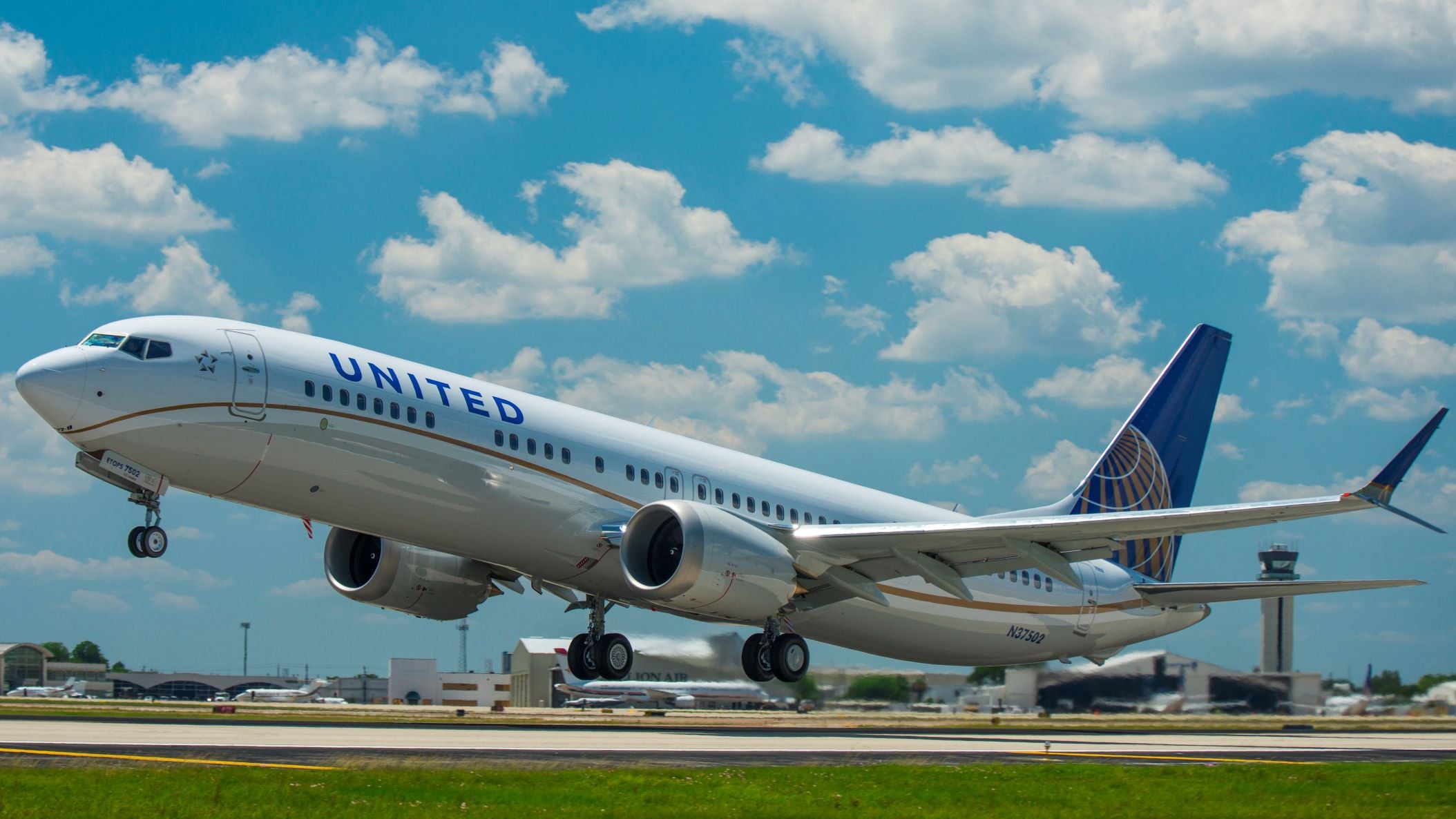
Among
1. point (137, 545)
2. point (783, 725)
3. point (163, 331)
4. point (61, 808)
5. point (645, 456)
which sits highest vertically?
point (163, 331)

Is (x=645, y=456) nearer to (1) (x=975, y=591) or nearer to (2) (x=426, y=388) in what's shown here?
(2) (x=426, y=388)

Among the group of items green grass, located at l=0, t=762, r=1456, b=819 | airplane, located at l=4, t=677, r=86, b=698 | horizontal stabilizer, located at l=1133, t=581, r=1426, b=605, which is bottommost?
airplane, located at l=4, t=677, r=86, b=698

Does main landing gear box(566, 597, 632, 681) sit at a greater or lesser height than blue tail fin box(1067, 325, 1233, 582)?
lesser

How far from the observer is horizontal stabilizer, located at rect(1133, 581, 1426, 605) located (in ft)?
93.8

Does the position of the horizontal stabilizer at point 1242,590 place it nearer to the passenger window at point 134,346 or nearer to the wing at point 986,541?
the wing at point 986,541

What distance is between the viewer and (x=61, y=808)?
36.7ft

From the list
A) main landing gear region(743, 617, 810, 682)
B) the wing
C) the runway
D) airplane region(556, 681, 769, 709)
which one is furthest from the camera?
airplane region(556, 681, 769, 709)

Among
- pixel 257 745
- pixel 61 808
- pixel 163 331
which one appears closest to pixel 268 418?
pixel 163 331

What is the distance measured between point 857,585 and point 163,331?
44.8 ft

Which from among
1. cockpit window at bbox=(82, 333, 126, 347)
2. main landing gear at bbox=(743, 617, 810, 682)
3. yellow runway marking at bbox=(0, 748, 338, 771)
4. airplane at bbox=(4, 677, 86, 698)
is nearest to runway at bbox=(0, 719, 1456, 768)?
yellow runway marking at bbox=(0, 748, 338, 771)

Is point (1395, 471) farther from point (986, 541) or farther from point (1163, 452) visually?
point (1163, 452)

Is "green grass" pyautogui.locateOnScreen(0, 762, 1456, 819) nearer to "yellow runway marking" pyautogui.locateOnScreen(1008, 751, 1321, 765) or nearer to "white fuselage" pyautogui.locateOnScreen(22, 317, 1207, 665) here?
"yellow runway marking" pyautogui.locateOnScreen(1008, 751, 1321, 765)

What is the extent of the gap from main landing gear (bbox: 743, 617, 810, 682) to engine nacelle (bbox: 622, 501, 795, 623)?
1.68 m

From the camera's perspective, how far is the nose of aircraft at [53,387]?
21.0 metres
